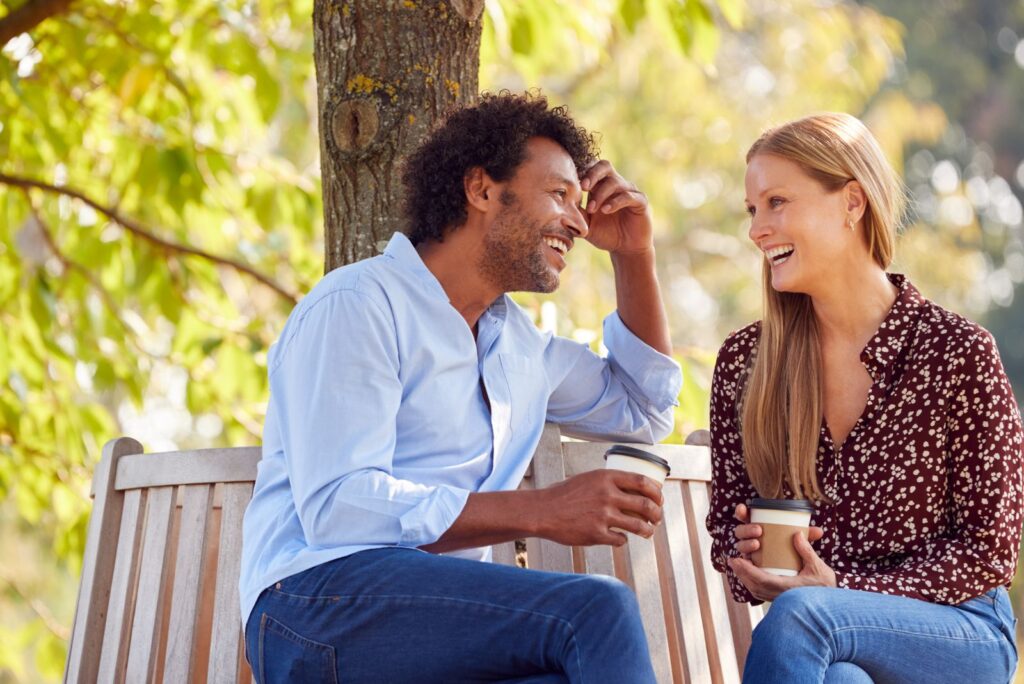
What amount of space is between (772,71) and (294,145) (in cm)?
564

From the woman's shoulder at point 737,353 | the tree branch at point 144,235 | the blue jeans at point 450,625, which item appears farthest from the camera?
the tree branch at point 144,235

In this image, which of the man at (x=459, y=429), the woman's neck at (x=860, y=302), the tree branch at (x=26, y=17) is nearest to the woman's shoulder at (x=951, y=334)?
the woman's neck at (x=860, y=302)

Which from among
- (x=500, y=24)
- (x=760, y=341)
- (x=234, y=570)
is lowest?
(x=234, y=570)

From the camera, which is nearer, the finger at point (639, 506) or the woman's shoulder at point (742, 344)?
the finger at point (639, 506)

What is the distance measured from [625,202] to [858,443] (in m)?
0.85

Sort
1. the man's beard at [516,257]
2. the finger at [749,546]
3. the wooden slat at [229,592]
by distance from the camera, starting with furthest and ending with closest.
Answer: the man's beard at [516,257]
the wooden slat at [229,592]
the finger at [749,546]

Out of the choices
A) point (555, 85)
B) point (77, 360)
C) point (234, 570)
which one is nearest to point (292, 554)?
point (234, 570)

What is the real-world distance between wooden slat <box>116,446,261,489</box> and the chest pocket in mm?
617

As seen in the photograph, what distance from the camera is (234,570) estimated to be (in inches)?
123

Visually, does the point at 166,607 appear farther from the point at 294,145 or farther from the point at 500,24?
the point at 294,145

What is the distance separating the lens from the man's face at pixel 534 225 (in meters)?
3.26

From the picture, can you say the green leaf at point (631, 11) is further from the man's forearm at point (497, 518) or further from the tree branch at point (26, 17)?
the man's forearm at point (497, 518)

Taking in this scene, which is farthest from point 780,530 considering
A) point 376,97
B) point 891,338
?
point 376,97

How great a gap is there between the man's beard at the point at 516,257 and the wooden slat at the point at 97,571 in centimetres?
100
